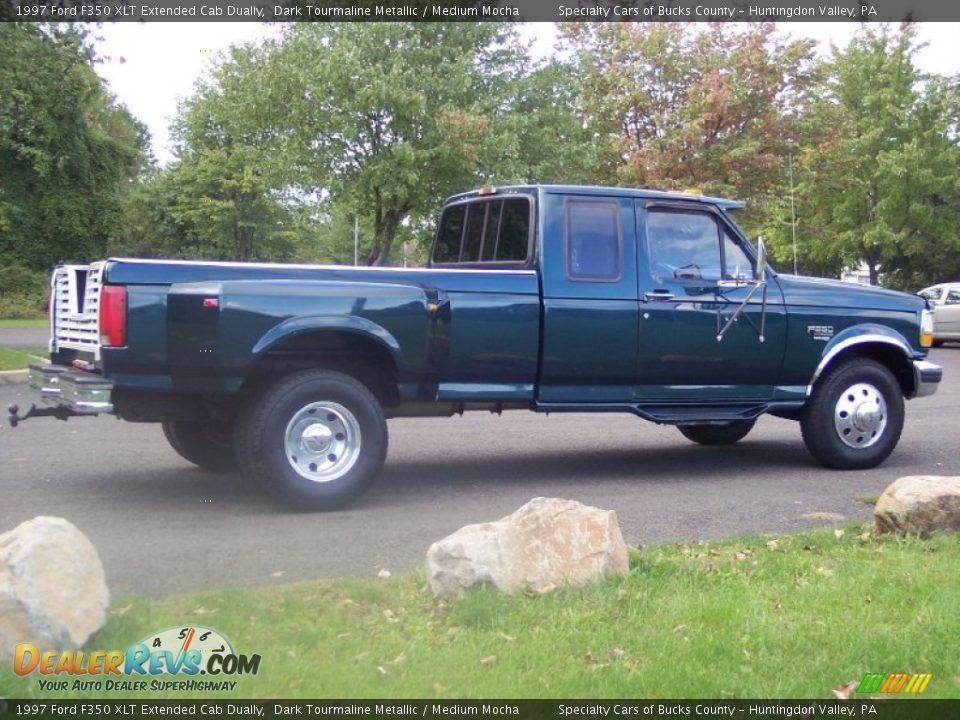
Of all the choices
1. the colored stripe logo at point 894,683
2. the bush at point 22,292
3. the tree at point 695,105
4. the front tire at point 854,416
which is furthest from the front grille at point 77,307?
the bush at point 22,292

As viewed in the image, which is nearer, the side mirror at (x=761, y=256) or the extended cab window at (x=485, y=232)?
the side mirror at (x=761, y=256)

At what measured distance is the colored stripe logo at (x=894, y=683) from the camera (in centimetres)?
397

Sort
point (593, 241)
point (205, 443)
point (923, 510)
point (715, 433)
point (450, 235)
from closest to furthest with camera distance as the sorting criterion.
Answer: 1. point (923, 510)
2. point (593, 241)
3. point (205, 443)
4. point (450, 235)
5. point (715, 433)

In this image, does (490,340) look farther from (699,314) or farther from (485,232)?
(699,314)

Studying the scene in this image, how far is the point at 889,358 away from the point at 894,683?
17.9 feet

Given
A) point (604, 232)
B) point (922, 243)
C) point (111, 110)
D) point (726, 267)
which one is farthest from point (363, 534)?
point (111, 110)

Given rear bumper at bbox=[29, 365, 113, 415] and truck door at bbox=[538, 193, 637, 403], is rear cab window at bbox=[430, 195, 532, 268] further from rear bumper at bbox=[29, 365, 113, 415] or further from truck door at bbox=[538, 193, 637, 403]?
rear bumper at bbox=[29, 365, 113, 415]

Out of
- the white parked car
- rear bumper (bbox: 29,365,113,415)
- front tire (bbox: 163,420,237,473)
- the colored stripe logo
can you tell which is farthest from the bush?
the colored stripe logo

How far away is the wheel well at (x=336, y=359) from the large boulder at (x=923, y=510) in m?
3.13

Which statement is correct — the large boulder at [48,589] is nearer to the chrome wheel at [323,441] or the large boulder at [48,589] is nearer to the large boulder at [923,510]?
the chrome wheel at [323,441]

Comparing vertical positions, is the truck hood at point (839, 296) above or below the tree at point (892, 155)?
below

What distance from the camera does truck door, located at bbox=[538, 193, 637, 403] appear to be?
7.68m

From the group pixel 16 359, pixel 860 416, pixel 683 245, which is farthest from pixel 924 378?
pixel 16 359

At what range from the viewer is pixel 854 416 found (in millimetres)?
8727
